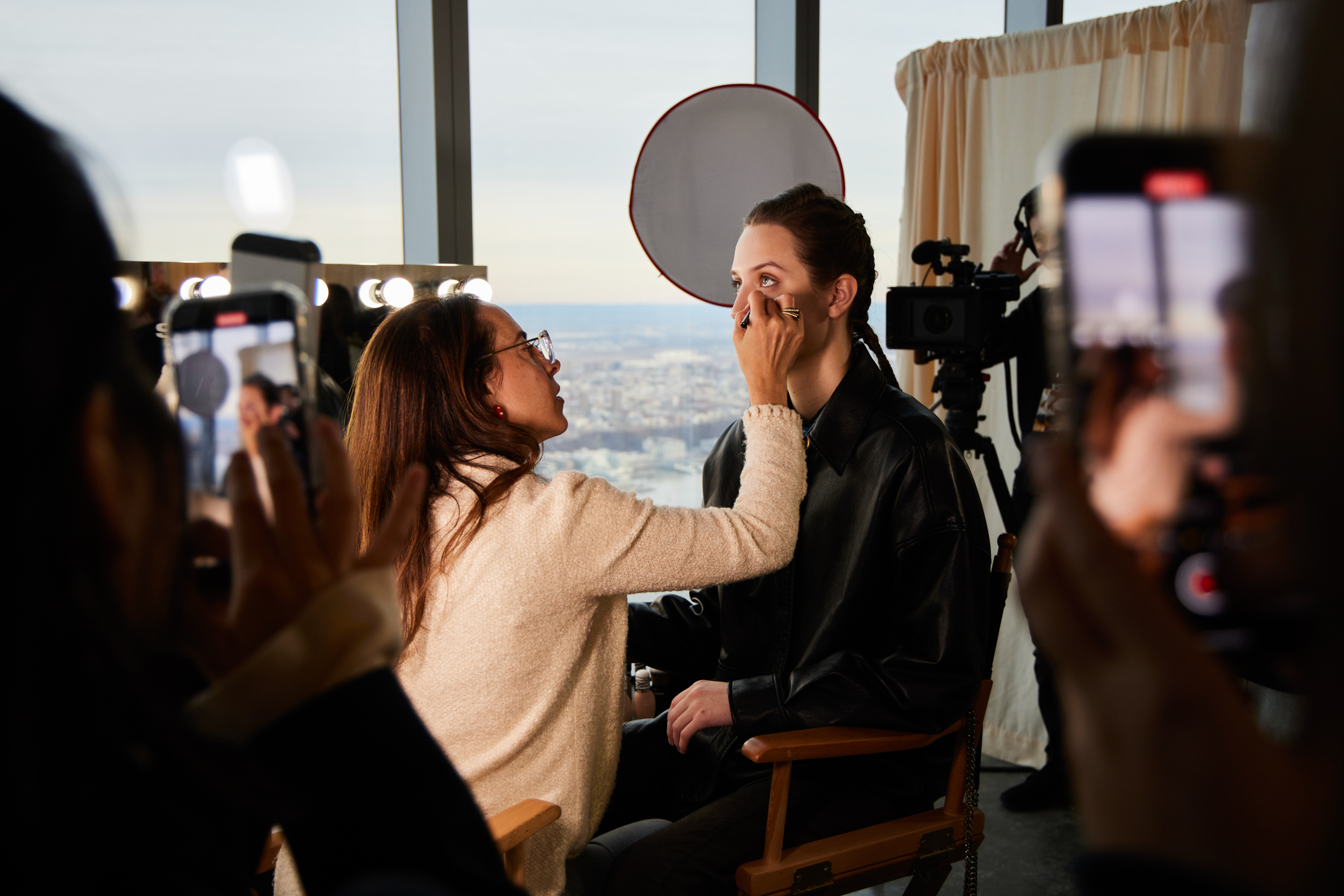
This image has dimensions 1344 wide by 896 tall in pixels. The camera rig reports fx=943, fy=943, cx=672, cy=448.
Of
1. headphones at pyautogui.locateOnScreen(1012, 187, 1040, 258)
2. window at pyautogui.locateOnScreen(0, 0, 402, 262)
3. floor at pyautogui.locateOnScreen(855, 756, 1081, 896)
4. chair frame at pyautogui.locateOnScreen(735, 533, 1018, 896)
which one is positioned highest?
window at pyautogui.locateOnScreen(0, 0, 402, 262)

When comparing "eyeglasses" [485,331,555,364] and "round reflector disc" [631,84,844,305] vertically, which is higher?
"round reflector disc" [631,84,844,305]

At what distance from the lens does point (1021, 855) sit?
2268mm

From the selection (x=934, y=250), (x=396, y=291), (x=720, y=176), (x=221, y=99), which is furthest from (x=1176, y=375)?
(x=221, y=99)

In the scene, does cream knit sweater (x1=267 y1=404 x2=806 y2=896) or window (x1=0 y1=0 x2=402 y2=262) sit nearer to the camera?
cream knit sweater (x1=267 y1=404 x2=806 y2=896)

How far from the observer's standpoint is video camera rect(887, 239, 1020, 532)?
1.95m

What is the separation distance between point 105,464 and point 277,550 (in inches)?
4.4

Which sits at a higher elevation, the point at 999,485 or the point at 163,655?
the point at 163,655

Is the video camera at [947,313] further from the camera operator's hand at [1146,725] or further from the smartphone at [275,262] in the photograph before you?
the camera operator's hand at [1146,725]

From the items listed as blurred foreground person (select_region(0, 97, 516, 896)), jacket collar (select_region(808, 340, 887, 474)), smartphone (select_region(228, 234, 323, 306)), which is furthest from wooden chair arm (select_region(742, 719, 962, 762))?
smartphone (select_region(228, 234, 323, 306))

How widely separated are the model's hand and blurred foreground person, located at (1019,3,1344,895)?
1.16 metres

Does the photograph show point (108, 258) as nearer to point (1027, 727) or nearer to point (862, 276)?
point (862, 276)

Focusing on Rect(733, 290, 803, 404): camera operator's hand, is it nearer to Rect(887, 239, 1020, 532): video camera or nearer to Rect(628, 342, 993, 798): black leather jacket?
Rect(628, 342, 993, 798): black leather jacket

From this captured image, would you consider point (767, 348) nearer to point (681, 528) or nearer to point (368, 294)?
point (681, 528)

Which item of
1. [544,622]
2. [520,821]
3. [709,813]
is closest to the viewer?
[520,821]
